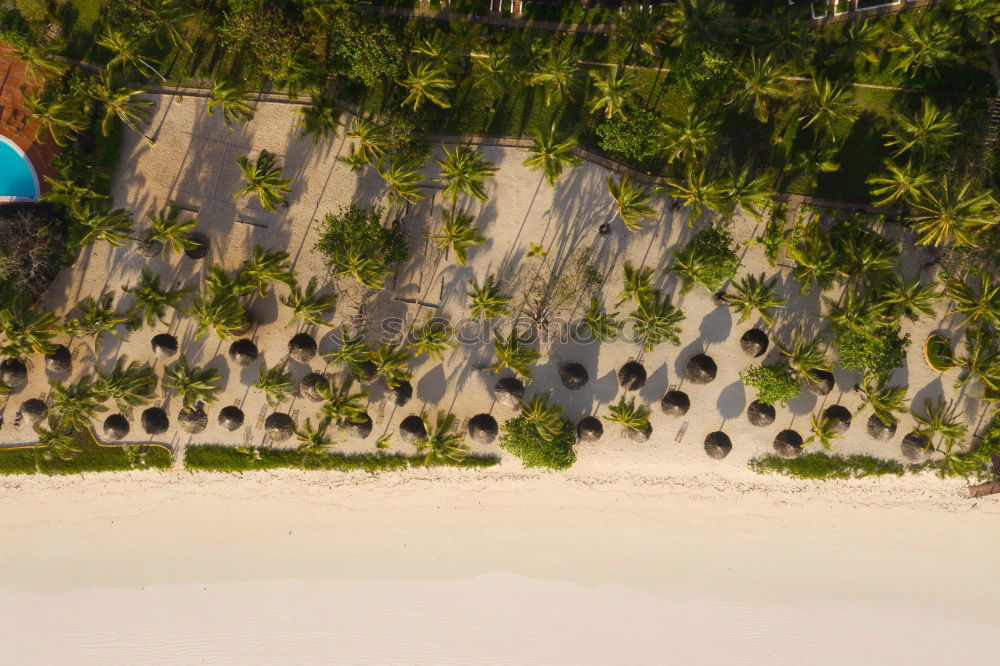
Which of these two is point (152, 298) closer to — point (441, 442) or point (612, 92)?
point (441, 442)

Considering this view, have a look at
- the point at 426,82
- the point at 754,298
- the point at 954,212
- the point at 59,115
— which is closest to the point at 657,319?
the point at 754,298

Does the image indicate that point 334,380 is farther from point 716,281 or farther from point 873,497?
point 873,497

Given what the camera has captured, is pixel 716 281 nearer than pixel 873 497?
Yes

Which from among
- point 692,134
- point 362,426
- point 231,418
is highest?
point 692,134

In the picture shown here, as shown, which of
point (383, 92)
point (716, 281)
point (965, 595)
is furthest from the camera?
point (965, 595)

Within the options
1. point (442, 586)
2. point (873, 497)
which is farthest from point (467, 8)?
point (873, 497)

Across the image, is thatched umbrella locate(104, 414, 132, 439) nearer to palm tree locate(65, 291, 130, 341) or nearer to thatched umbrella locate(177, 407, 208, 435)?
thatched umbrella locate(177, 407, 208, 435)
